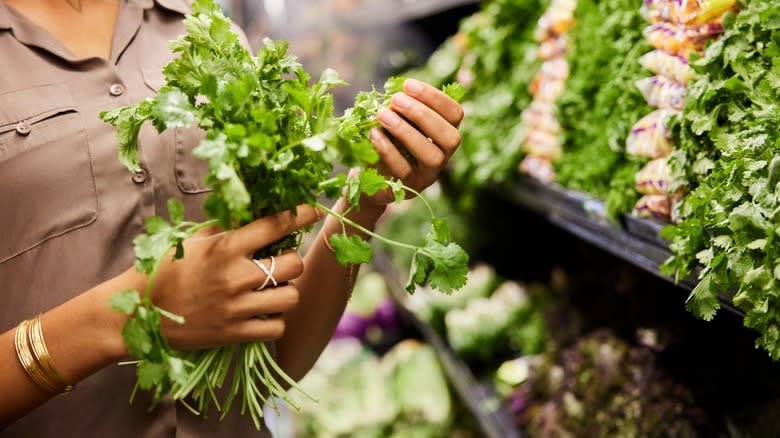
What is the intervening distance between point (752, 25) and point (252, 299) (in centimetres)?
88

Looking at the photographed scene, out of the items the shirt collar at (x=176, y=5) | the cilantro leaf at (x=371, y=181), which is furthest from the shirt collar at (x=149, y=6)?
the cilantro leaf at (x=371, y=181)

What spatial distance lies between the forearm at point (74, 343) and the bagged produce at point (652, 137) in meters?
1.00

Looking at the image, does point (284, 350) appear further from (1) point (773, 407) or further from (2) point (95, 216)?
(1) point (773, 407)

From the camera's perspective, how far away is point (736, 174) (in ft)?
3.37

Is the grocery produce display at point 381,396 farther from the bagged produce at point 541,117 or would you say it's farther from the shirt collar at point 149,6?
the shirt collar at point 149,6

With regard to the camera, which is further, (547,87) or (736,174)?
A: (547,87)

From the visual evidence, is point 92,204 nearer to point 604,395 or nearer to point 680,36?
point 680,36

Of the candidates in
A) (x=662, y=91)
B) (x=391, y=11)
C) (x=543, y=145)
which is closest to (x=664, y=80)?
(x=662, y=91)

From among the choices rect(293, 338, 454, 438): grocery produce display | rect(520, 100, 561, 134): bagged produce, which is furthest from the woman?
rect(293, 338, 454, 438): grocery produce display

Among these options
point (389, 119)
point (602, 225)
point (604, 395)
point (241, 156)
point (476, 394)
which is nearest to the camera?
point (241, 156)

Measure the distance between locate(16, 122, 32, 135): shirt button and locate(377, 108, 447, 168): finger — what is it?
1.91ft

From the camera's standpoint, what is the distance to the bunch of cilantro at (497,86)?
2.43 m

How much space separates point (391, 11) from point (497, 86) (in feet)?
3.10

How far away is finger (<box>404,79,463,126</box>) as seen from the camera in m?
1.16
